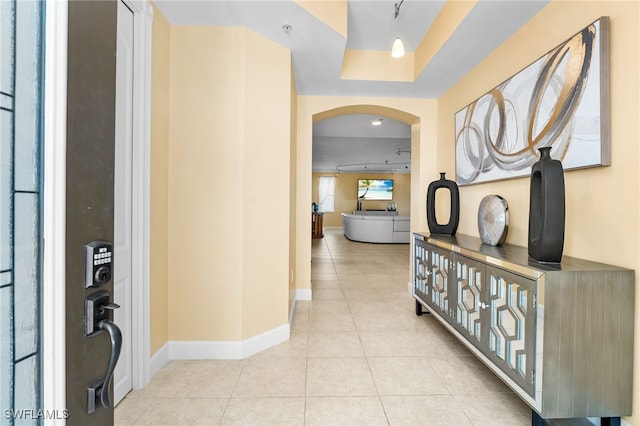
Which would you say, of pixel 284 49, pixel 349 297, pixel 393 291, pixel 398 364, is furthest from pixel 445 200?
pixel 284 49

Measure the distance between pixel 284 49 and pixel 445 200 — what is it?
7.81 ft

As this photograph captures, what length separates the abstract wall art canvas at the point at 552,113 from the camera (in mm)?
1436

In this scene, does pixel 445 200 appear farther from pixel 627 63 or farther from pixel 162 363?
pixel 162 363

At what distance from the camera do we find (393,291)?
3.76m

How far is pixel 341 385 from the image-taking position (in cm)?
179

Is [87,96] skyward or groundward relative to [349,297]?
skyward

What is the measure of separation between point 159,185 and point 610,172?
2.72 meters

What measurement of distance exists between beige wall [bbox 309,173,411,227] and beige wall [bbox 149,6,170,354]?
10684 mm

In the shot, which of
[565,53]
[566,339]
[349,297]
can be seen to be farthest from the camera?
[349,297]

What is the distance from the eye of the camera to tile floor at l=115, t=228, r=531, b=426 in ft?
5.07

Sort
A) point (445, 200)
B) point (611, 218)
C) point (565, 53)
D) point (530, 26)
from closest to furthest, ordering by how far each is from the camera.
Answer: point (611, 218) → point (565, 53) → point (530, 26) → point (445, 200)

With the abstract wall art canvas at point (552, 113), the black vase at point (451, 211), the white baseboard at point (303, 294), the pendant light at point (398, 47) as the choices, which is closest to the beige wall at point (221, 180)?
the abstract wall art canvas at point (552, 113)

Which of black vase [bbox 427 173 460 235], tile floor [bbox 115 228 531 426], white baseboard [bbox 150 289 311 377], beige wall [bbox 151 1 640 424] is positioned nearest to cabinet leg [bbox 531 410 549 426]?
tile floor [bbox 115 228 531 426]

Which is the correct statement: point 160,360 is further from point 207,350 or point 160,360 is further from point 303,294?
point 303,294
